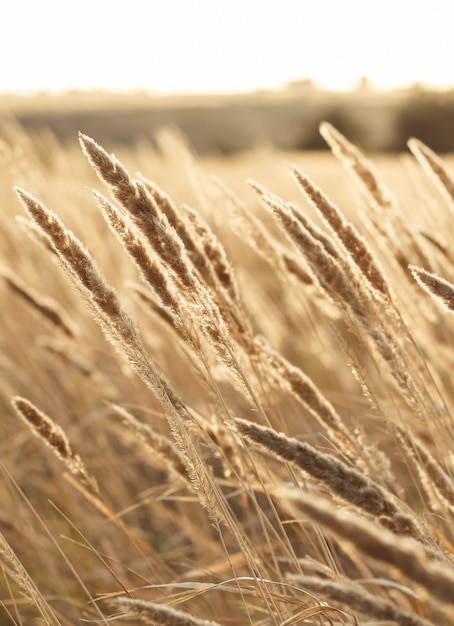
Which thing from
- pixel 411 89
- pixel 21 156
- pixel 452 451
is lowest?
pixel 452 451

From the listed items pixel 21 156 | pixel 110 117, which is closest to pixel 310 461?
pixel 21 156

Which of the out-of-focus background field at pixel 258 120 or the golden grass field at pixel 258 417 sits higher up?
the out-of-focus background field at pixel 258 120

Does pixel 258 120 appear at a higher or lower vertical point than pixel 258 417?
higher

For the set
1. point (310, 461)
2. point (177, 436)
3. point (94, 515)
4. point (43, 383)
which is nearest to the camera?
point (310, 461)

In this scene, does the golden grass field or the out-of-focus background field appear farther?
the out-of-focus background field

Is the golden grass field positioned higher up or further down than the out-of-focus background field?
further down

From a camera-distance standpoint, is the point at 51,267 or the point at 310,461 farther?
the point at 51,267

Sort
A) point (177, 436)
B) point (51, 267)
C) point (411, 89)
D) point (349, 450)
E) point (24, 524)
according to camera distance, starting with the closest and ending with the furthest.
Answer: point (177, 436) < point (349, 450) < point (24, 524) < point (51, 267) < point (411, 89)

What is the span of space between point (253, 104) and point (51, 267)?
147 ft

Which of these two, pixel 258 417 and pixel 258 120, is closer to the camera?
pixel 258 417

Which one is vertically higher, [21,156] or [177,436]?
[21,156]

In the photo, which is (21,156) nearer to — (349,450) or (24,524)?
(24,524)

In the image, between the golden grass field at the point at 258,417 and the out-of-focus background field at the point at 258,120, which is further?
the out-of-focus background field at the point at 258,120

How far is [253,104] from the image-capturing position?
153 ft
